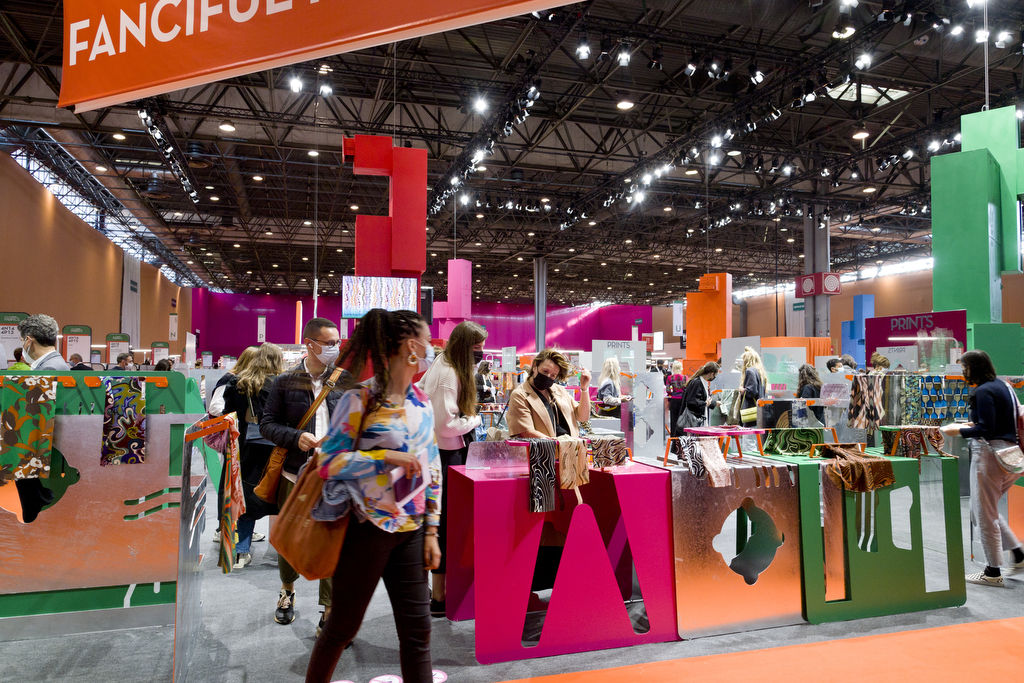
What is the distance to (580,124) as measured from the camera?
1365 cm

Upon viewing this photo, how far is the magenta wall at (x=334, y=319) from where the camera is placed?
3067 centimetres

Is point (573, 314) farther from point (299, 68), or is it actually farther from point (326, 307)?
point (299, 68)

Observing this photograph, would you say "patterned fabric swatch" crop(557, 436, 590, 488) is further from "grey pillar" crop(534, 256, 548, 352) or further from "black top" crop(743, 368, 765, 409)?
"grey pillar" crop(534, 256, 548, 352)

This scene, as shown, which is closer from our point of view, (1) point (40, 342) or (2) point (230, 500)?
(2) point (230, 500)

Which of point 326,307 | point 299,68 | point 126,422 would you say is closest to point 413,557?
point 126,422

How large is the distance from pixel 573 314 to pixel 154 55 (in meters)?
33.3

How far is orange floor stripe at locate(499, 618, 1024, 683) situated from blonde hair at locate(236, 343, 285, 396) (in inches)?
94.4

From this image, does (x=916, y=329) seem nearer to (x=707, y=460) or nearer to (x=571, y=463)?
(x=707, y=460)

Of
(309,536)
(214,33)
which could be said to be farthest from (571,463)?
(214,33)

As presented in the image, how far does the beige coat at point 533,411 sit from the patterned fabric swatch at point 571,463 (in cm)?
37

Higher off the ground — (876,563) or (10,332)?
(10,332)

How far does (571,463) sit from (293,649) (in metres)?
1.54

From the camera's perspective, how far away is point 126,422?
3277mm

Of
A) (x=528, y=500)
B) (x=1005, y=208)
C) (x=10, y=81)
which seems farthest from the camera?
(x=10, y=81)
